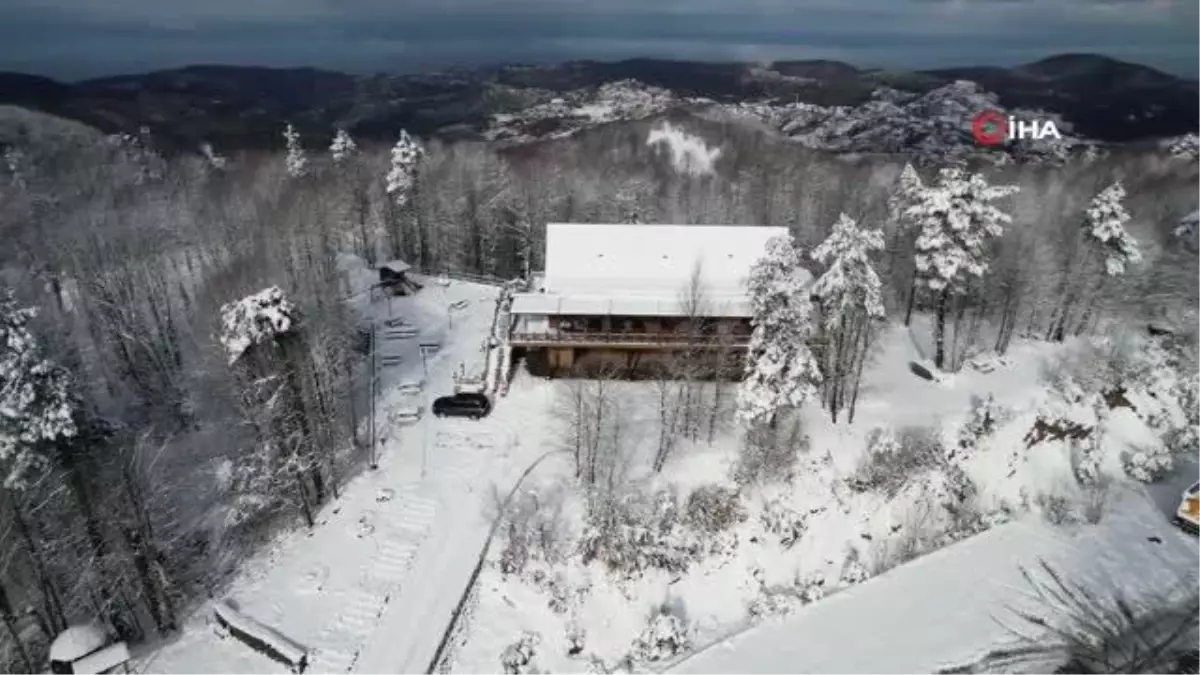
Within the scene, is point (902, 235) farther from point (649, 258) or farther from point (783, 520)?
point (783, 520)

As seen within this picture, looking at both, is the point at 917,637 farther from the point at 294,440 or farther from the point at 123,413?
the point at 123,413

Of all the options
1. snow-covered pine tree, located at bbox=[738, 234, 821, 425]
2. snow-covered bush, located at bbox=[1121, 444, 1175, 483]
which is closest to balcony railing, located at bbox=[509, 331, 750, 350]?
snow-covered pine tree, located at bbox=[738, 234, 821, 425]

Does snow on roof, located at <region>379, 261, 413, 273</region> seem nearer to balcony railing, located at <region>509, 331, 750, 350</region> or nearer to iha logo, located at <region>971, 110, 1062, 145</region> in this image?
balcony railing, located at <region>509, 331, 750, 350</region>

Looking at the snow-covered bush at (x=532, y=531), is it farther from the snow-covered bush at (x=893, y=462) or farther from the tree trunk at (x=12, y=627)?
the tree trunk at (x=12, y=627)

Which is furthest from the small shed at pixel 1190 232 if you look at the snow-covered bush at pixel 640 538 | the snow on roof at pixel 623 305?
the snow-covered bush at pixel 640 538

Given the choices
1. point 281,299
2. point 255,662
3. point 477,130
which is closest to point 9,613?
point 255,662

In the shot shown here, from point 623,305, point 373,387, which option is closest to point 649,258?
point 623,305

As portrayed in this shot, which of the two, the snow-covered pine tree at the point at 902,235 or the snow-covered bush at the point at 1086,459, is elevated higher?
the snow-covered pine tree at the point at 902,235
